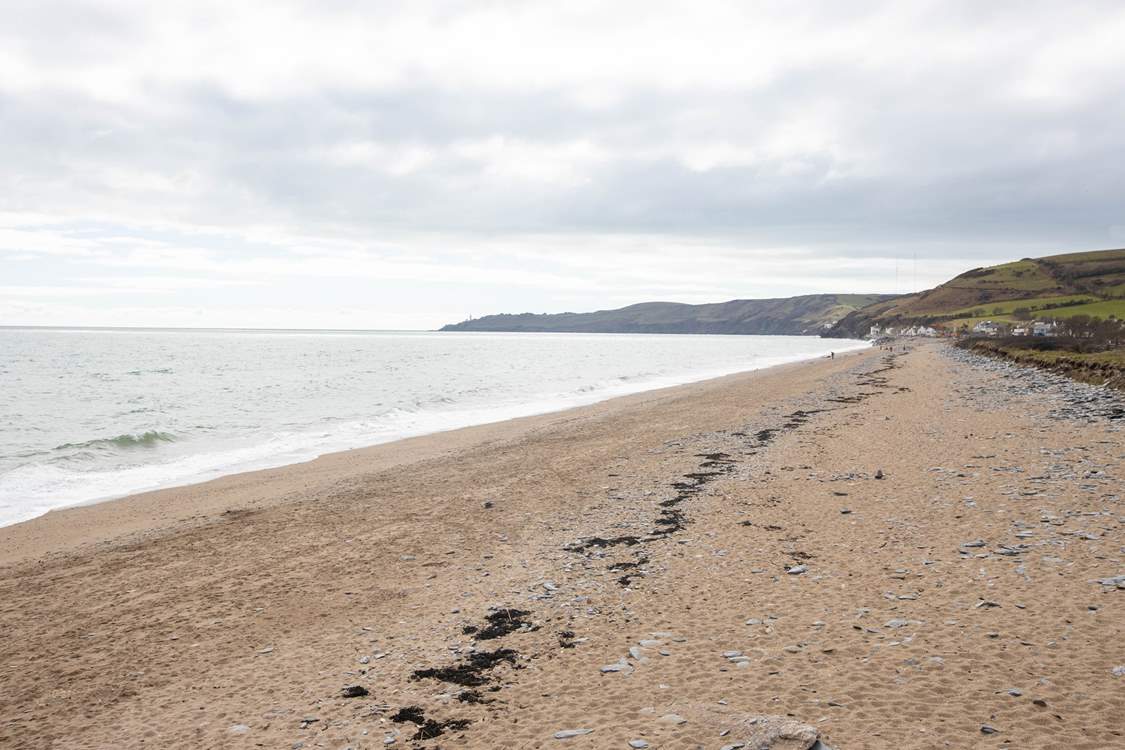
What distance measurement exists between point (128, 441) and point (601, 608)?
25043mm

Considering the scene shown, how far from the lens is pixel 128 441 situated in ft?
84.7

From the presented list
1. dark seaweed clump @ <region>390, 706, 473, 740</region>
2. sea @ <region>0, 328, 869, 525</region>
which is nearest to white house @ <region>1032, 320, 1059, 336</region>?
sea @ <region>0, 328, 869, 525</region>

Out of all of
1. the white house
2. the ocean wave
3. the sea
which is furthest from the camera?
the white house

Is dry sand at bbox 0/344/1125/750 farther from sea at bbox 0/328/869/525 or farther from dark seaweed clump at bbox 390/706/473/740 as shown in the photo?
sea at bbox 0/328/869/525

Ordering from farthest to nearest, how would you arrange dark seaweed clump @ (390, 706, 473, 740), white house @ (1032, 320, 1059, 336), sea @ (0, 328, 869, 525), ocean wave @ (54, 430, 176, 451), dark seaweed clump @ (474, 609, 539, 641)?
white house @ (1032, 320, 1059, 336) → ocean wave @ (54, 430, 176, 451) → sea @ (0, 328, 869, 525) → dark seaweed clump @ (474, 609, 539, 641) → dark seaweed clump @ (390, 706, 473, 740)

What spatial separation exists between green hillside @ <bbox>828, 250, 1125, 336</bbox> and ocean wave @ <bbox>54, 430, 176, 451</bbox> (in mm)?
117004

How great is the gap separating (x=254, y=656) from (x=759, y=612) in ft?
17.9

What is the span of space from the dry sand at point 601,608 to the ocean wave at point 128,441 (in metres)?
11.2

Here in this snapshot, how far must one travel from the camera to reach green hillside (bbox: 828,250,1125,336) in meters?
126

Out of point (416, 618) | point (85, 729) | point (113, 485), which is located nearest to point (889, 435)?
point (416, 618)

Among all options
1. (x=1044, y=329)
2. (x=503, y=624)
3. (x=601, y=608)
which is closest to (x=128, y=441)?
(x=503, y=624)

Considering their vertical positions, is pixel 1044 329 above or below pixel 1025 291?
below

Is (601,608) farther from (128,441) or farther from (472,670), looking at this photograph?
(128,441)

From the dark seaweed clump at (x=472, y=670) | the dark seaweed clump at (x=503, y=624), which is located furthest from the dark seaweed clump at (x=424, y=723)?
the dark seaweed clump at (x=503, y=624)
